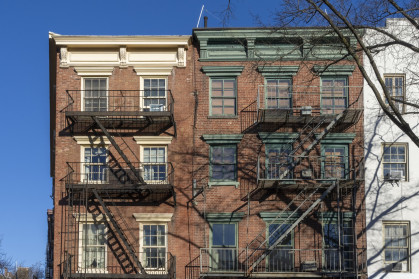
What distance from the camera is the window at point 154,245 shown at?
2693cm

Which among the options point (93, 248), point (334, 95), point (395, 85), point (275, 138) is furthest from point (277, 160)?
point (93, 248)

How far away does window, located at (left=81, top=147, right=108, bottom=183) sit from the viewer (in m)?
27.6

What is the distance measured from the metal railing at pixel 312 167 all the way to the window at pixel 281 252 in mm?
1906

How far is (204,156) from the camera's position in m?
27.6

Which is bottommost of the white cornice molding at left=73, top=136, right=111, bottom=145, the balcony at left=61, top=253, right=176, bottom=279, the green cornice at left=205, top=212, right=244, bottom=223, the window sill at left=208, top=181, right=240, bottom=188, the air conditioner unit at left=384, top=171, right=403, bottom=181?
the balcony at left=61, top=253, right=176, bottom=279

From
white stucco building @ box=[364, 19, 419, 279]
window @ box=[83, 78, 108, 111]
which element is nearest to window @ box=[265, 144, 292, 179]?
white stucco building @ box=[364, 19, 419, 279]

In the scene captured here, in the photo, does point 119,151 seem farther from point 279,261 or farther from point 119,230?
point 279,261

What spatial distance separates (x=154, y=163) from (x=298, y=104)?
5795 millimetres

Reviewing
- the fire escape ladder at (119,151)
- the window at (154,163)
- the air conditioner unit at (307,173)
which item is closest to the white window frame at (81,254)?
the fire escape ladder at (119,151)

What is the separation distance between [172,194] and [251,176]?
9.83 feet

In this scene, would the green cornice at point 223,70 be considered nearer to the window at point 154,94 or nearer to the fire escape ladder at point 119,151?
the window at point 154,94

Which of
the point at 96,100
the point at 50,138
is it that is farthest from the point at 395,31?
the point at 50,138

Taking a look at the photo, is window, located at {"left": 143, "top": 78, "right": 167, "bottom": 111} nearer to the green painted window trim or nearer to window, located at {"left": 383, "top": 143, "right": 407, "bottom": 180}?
the green painted window trim

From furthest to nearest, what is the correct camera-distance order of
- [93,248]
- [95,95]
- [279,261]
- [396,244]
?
[95,95]
[93,248]
[396,244]
[279,261]
